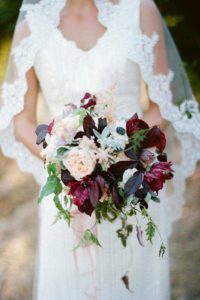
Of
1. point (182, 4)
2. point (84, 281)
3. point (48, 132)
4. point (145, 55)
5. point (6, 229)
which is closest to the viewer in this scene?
point (48, 132)

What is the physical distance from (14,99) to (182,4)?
209 cm

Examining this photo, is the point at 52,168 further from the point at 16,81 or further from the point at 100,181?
the point at 16,81

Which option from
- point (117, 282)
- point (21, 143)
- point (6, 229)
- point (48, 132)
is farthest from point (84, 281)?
point (6, 229)

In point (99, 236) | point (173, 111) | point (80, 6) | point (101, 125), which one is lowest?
point (99, 236)

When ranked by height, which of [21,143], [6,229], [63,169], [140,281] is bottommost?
[6,229]

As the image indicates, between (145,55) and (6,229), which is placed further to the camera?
(6,229)

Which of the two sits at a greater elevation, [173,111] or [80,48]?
[80,48]

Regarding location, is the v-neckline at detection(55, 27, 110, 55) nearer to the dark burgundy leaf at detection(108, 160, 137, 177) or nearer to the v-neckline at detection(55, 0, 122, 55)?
the v-neckline at detection(55, 0, 122, 55)

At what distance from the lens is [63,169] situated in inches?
75.8

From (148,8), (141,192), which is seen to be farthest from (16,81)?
(141,192)

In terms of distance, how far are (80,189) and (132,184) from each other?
15 centimetres

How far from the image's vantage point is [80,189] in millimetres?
1888

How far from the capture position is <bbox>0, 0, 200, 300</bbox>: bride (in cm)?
241

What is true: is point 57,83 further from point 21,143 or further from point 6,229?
point 6,229
